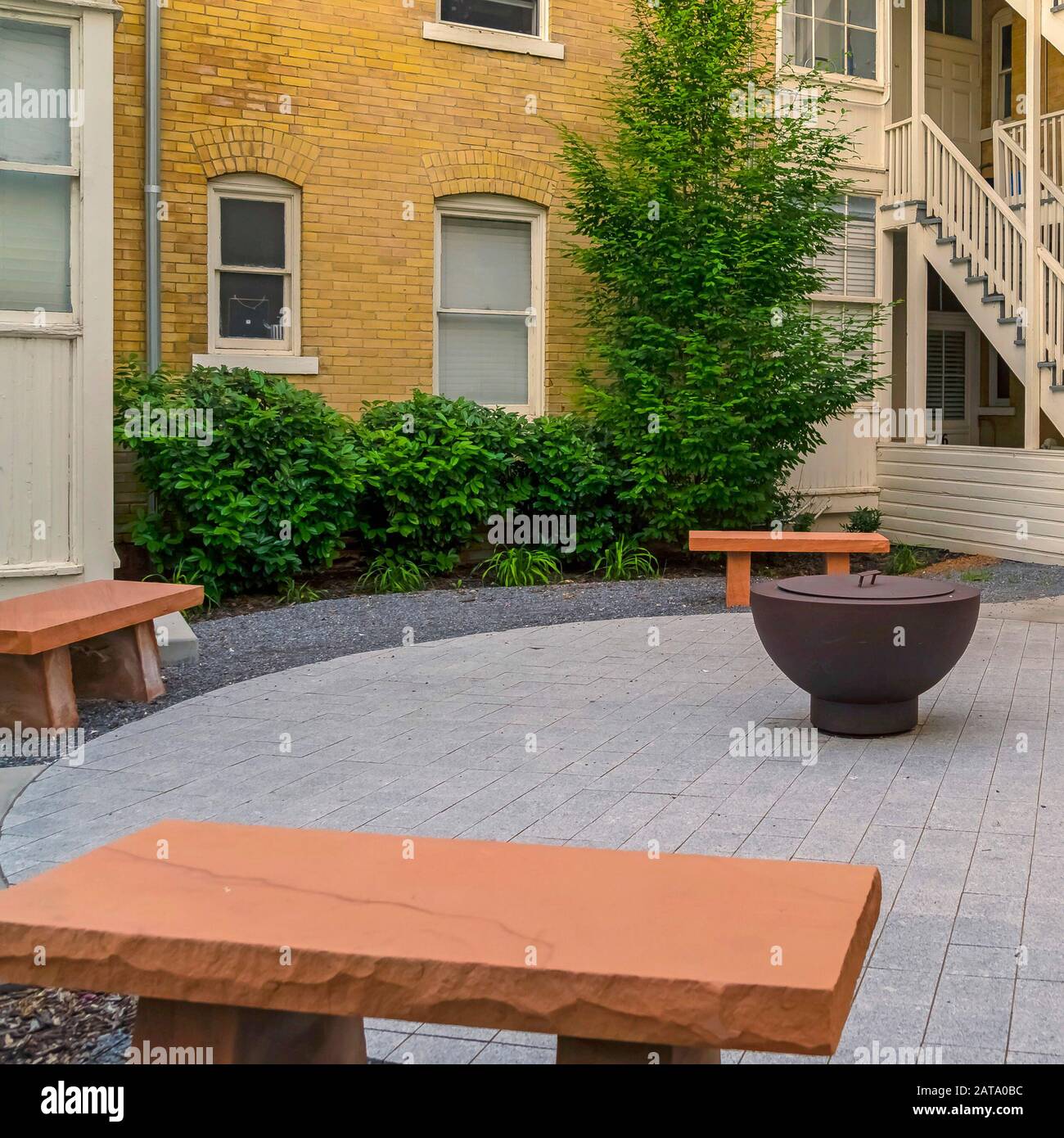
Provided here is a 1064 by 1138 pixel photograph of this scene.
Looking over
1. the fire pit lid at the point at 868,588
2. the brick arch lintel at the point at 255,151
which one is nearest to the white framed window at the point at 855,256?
the brick arch lintel at the point at 255,151

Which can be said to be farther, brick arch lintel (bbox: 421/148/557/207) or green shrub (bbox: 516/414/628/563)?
brick arch lintel (bbox: 421/148/557/207)

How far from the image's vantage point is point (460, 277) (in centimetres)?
1397

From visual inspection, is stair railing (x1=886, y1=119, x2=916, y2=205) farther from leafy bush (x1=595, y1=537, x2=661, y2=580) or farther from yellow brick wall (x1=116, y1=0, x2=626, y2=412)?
leafy bush (x1=595, y1=537, x2=661, y2=580)

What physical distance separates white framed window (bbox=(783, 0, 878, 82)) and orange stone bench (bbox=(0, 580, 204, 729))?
37.6 feet

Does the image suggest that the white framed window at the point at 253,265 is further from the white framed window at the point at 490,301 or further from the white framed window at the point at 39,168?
the white framed window at the point at 39,168

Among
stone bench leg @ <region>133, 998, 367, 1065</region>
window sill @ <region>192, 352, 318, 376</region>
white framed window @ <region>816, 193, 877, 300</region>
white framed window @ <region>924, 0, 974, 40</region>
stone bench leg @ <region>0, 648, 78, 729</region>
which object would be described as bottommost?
stone bench leg @ <region>133, 998, 367, 1065</region>

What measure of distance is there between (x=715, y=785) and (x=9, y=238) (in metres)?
6.53

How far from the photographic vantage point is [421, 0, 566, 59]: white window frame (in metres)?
Answer: 13.4

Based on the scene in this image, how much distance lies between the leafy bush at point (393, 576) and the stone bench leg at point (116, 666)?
454 centimetres

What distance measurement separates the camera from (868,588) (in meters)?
6.55

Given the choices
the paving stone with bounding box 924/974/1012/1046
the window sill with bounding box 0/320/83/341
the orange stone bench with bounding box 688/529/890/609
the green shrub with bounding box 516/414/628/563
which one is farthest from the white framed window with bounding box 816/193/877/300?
the paving stone with bounding box 924/974/1012/1046

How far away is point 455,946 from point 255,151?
11.2 metres
